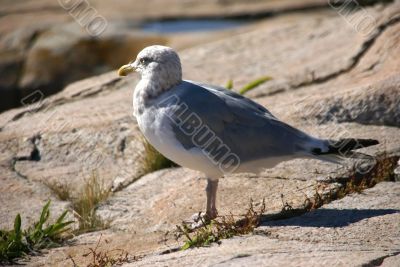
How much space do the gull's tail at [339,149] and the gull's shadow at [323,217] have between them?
1.20 feet

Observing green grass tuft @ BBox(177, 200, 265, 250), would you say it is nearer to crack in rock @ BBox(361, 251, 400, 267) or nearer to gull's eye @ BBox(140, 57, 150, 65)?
crack in rock @ BBox(361, 251, 400, 267)

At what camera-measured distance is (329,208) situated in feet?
17.9

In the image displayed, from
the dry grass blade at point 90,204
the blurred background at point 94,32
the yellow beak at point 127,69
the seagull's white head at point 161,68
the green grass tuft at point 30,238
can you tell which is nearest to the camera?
the green grass tuft at point 30,238

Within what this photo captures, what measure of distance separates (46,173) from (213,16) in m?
6.31

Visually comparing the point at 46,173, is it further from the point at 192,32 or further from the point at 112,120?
the point at 192,32

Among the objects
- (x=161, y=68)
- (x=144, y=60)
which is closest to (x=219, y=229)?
(x=161, y=68)

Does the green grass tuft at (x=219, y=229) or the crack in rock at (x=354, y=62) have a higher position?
the crack in rock at (x=354, y=62)

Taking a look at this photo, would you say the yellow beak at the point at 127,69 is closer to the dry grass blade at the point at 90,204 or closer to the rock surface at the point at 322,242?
the dry grass blade at the point at 90,204

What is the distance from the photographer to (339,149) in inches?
202

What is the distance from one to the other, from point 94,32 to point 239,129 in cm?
654

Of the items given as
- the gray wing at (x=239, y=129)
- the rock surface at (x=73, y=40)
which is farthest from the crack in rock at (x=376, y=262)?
the rock surface at (x=73, y=40)

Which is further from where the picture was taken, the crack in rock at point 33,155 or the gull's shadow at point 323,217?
the crack in rock at point 33,155

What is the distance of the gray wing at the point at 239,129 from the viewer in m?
5.28

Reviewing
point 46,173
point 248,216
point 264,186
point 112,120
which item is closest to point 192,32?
point 112,120
